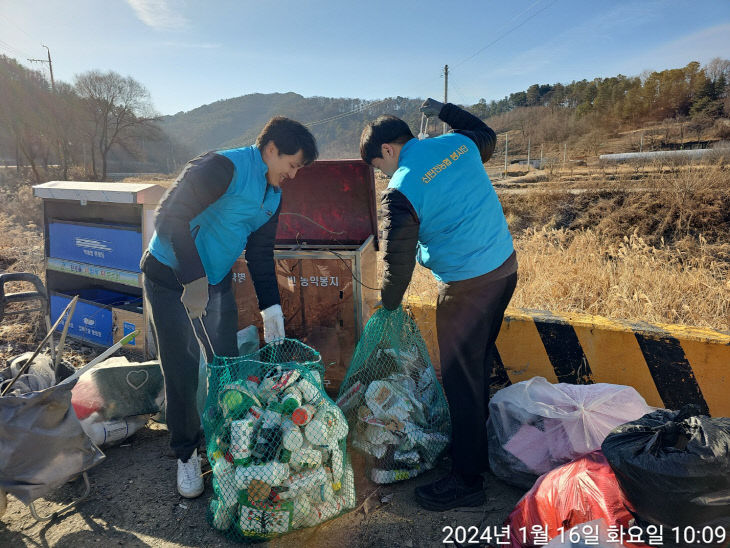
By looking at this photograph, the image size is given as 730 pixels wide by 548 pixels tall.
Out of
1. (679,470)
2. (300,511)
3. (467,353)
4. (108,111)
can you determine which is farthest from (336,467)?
(108,111)

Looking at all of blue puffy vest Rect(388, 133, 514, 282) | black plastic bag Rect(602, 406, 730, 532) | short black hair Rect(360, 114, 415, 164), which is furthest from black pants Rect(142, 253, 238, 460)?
black plastic bag Rect(602, 406, 730, 532)

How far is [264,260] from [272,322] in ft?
1.14

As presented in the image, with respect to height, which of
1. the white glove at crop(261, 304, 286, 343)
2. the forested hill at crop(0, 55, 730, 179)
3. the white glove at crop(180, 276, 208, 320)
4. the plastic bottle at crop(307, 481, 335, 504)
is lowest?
the plastic bottle at crop(307, 481, 335, 504)

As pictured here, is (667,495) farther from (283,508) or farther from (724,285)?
(724,285)

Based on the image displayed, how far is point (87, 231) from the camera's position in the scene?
4195 millimetres

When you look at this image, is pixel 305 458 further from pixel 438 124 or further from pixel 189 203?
pixel 438 124

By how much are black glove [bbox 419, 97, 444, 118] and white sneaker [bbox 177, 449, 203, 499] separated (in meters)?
2.25

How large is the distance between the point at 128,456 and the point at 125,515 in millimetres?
564

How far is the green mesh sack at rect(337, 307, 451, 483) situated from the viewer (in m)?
2.40

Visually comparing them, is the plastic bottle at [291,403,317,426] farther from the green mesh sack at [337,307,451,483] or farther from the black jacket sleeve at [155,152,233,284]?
the black jacket sleeve at [155,152,233,284]

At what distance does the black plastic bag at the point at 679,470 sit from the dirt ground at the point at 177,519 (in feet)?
2.44

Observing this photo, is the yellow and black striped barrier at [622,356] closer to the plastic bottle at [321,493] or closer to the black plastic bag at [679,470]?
the black plastic bag at [679,470]

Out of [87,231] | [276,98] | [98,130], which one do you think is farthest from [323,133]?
[87,231]

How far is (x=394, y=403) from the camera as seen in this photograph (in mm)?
2459
